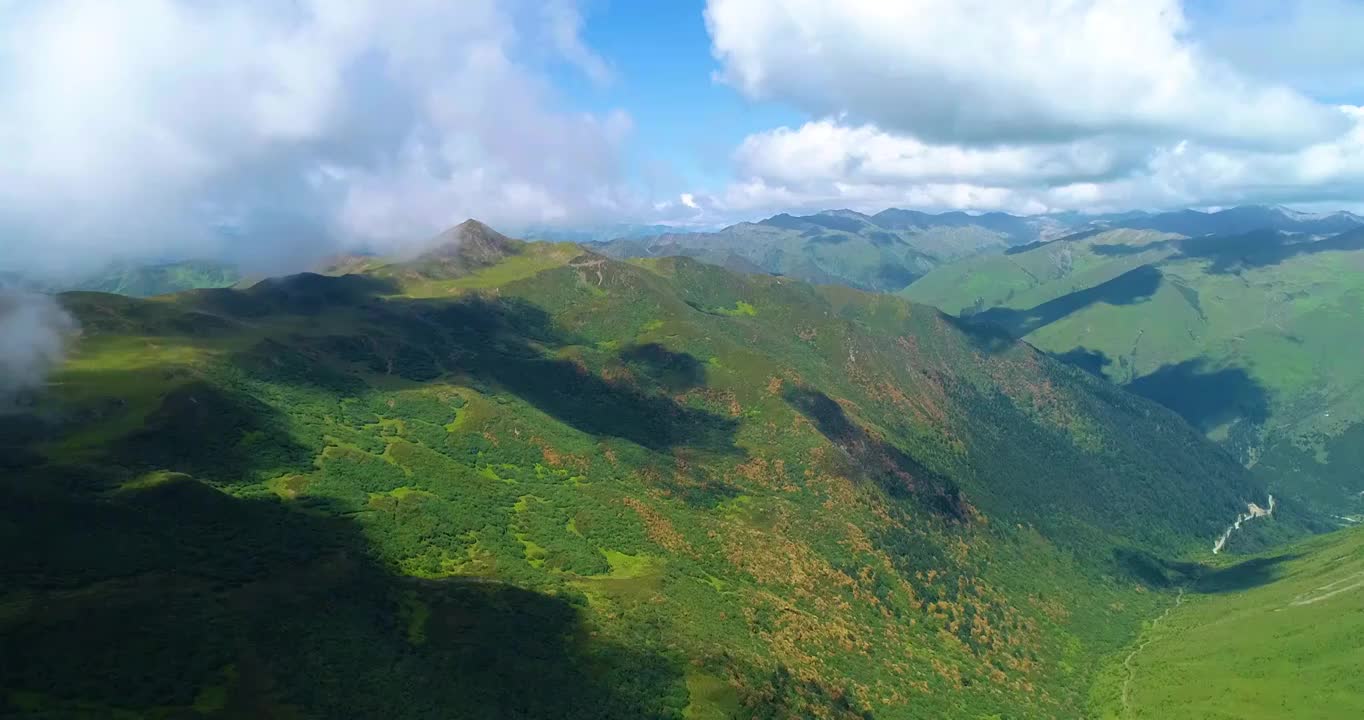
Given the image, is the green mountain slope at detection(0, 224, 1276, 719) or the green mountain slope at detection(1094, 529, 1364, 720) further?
the green mountain slope at detection(1094, 529, 1364, 720)

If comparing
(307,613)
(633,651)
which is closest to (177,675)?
(307,613)

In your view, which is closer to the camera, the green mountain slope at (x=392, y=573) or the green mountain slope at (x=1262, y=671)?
the green mountain slope at (x=392, y=573)

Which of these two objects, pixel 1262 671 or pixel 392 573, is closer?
pixel 392 573

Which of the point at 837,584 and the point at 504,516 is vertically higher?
the point at 504,516

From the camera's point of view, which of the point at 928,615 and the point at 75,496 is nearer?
the point at 75,496

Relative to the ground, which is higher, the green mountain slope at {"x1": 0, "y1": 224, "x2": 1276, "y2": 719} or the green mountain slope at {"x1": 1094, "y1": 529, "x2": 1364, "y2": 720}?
the green mountain slope at {"x1": 0, "y1": 224, "x2": 1276, "y2": 719}

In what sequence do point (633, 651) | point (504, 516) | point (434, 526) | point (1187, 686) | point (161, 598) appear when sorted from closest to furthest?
1. point (161, 598)
2. point (633, 651)
3. point (434, 526)
4. point (504, 516)
5. point (1187, 686)

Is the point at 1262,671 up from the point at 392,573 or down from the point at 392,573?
down

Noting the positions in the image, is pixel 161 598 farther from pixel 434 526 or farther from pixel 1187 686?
pixel 1187 686

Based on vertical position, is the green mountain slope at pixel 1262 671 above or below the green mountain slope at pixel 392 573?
below

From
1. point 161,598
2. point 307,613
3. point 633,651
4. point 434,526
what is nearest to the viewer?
point 161,598

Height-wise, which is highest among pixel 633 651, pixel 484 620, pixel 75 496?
pixel 75 496
